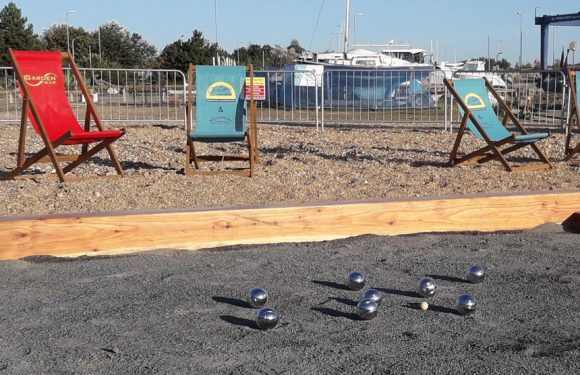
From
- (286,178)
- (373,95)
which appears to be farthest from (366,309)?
(373,95)

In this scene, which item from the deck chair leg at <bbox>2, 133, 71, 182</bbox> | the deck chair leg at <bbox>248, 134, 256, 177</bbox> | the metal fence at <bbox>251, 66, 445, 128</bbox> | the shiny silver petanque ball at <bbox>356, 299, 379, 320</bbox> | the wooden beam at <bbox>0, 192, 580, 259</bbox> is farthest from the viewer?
the metal fence at <bbox>251, 66, 445, 128</bbox>

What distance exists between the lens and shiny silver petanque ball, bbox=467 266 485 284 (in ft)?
12.8

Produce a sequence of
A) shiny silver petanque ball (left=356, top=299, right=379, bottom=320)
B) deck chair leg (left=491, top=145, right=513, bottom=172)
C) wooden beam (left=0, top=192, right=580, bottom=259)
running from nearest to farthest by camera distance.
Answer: shiny silver petanque ball (left=356, top=299, right=379, bottom=320), wooden beam (left=0, top=192, right=580, bottom=259), deck chair leg (left=491, top=145, right=513, bottom=172)

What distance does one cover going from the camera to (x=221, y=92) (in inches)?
328

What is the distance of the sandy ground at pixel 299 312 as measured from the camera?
9.34 feet

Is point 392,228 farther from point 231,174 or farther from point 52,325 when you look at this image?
point 231,174

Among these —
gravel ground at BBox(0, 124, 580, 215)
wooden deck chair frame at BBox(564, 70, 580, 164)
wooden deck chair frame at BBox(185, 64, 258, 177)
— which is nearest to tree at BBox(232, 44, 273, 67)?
gravel ground at BBox(0, 124, 580, 215)

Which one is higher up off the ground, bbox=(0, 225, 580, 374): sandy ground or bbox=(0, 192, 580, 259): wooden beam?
bbox=(0, 192, 580, 259): wooden beam

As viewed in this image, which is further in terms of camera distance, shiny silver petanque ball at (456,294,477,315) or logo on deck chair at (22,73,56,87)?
logo on deck chair at (22,73,56,87)

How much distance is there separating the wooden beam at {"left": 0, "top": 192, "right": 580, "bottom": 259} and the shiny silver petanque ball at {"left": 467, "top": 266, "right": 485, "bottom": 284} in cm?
107

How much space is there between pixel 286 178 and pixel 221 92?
4.90ft

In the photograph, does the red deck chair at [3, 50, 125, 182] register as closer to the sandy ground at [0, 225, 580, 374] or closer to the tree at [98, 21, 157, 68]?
the sandy ground at [0, 225, 580, 374]

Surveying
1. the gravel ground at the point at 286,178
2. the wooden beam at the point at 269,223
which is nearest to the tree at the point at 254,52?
the gravel ground at the point at 286,178

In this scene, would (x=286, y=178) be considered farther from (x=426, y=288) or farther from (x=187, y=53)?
(x=187, y=53)
